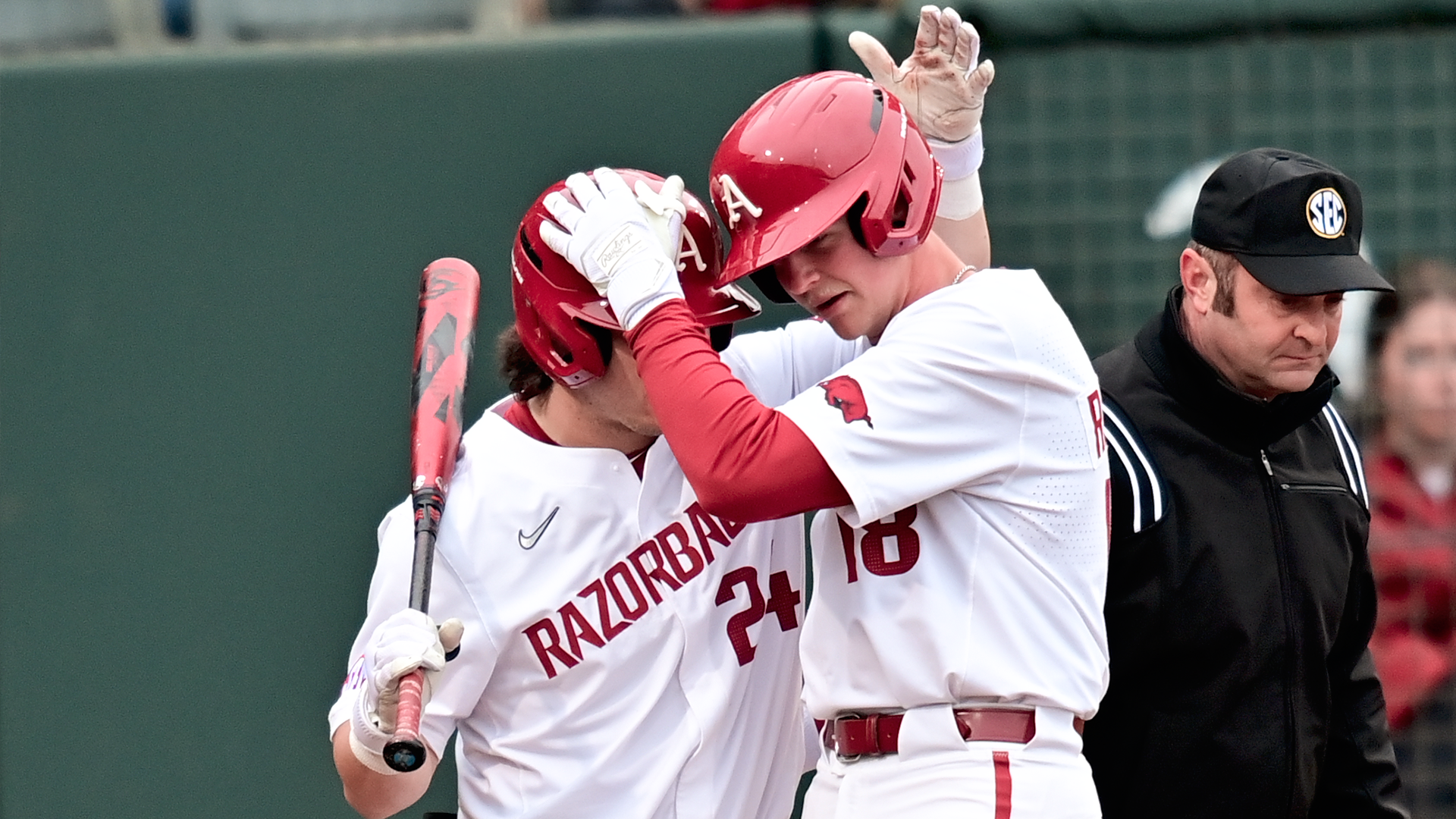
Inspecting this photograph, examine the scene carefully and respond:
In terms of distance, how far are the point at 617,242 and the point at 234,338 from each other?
8.07 ft

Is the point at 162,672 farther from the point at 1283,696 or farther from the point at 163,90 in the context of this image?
the point at 1283,696

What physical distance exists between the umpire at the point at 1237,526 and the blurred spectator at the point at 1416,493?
112 centimetres

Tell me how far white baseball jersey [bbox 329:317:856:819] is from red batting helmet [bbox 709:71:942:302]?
1.53 ft

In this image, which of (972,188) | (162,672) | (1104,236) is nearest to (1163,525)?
(972,188)

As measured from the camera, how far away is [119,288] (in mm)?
4543

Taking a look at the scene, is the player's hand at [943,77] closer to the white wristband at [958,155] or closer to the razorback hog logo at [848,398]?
the white wristband at [958,155]

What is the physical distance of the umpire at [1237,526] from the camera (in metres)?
2.82

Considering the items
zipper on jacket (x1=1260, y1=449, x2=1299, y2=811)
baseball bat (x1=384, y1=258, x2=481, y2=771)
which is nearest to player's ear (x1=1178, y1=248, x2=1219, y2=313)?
zipper on jacket (x1=1260, y1=449, x2=1299, y2=811)

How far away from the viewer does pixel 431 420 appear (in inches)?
106

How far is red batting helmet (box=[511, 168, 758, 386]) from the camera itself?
2.48m

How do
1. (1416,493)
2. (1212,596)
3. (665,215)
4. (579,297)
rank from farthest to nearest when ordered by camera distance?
(1416,493) < (1212,596) < (579,297) < (665,215)

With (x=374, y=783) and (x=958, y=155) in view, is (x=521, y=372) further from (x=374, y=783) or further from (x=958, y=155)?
(x=958, y=155)

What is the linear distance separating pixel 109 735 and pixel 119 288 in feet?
3.74

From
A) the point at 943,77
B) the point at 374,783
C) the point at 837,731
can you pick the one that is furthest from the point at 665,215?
the point at 374,783
